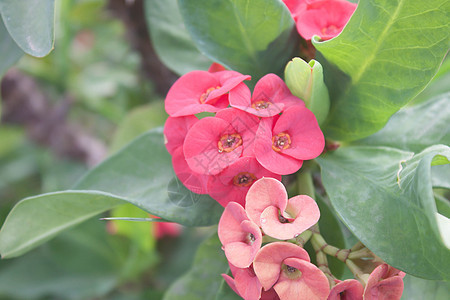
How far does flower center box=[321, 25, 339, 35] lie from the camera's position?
77cm

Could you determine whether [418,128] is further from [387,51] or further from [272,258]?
[272,258]

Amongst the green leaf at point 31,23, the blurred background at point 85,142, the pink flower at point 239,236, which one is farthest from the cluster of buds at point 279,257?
the blurred background at point 85,142

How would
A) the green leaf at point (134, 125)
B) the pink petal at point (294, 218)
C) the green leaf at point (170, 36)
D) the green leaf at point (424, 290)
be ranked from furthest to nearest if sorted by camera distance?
the green leaf at point (134, 125) < the green leaf at point (170, 36) < the green leaf at point (424, 290) < the pink petal at point (294, 218)

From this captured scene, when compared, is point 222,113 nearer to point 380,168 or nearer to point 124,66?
point 380,168

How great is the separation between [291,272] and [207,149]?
212 millimetres

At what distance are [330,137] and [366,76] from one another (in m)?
0.15

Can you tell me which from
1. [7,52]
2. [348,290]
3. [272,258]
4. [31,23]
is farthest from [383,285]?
[7,52]

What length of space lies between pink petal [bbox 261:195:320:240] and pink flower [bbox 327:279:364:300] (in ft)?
0.28

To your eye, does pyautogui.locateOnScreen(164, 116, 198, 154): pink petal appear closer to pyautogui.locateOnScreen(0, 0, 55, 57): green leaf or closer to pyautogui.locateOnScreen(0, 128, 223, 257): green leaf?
pyautogui.locateOnScreen(0, 128, 223, 257): green leaf

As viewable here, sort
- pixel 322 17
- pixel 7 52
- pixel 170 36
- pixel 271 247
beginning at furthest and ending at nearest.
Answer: pixel 170 36 → pixel 7 52 → pixel 322 17 → pixel 271 247

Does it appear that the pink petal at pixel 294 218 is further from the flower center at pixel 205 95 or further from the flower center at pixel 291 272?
the flower center at pixel 205 95

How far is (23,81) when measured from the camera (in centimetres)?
162

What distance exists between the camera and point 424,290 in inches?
30.5

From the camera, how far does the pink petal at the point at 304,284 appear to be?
0.56 m
